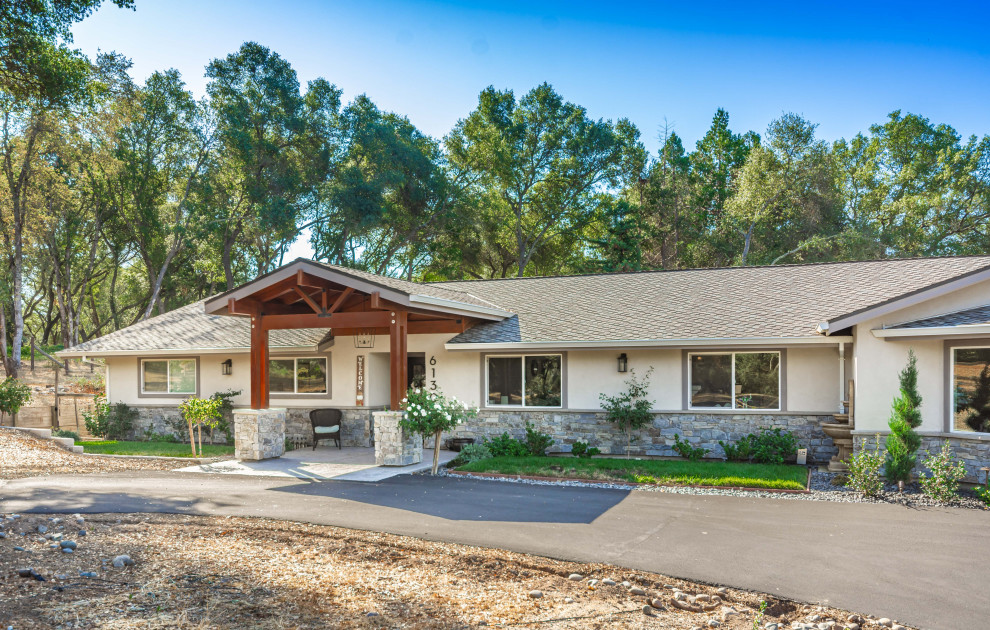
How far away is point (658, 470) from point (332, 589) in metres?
7.22

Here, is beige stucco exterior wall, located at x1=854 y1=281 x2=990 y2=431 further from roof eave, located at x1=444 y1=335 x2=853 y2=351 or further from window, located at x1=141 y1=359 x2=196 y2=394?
window, located at x1=141 y1=359 x2=196 y2=394

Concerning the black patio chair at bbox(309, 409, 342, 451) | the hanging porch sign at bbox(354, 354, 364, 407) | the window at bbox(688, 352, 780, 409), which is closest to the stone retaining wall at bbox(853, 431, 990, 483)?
the window at bbox(688, 352, 780, 409)

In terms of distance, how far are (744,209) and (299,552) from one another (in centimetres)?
2848

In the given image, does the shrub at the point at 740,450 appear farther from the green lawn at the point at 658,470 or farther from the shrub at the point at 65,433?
the shrub at the point at 65,433

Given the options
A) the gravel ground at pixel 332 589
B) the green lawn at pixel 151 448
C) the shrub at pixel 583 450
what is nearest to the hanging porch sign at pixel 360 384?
the green lawn at pixel 151 448

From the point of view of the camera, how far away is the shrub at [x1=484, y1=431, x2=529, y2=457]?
13.4 m

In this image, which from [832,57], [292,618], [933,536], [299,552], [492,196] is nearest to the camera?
[292,618]

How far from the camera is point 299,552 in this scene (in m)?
6.45

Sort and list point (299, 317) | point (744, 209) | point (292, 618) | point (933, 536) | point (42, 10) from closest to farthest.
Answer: point (292, 618) → point (933, 536) → point (42, 10) → point (299, 317) → point (744, 209)

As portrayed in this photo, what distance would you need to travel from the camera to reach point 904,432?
992 centimetres

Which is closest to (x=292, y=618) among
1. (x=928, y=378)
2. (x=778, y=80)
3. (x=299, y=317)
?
(x=299, y=317)

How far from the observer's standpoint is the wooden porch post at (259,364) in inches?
531

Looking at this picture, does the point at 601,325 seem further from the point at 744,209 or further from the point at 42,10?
the point at 744,209

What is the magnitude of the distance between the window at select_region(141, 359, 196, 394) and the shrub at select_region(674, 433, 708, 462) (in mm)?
12253
